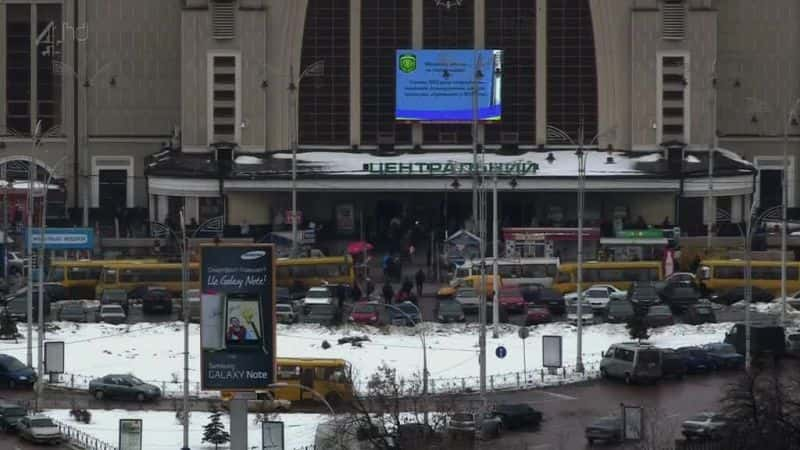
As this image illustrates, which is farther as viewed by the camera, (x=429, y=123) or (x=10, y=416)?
(x=429, y=123)

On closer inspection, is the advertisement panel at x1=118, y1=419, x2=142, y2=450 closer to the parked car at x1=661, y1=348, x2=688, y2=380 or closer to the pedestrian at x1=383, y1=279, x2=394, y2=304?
the parked car at x1=661, y1=348, x2=688, y2=380

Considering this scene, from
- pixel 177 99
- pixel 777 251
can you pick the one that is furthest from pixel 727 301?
pixel 177 99

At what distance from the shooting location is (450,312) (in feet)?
223

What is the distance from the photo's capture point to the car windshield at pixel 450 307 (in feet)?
224

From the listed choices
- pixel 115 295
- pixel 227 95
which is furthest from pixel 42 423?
pixel 227 95

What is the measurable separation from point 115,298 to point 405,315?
10.1 m

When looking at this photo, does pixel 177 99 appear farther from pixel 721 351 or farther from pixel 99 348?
pixel 721 351

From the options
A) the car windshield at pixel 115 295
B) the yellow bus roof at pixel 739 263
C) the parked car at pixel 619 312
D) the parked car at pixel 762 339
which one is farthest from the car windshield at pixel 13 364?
the yellow bus roof at pixel 739 263

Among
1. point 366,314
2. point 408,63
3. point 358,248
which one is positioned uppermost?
point 408,63

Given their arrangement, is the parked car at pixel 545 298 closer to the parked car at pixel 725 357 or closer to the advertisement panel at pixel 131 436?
the parked car at pixel 725 357

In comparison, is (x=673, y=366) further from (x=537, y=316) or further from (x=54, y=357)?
(x=54, y=357)

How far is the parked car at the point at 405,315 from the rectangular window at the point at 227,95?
944 inches

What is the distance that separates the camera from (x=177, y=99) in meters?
96.6

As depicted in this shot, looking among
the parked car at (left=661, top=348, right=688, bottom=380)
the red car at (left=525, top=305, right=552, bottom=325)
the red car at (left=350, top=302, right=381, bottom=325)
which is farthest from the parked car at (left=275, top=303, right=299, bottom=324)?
the parked car at (left=661, top=348, right=688, bottom=380)
